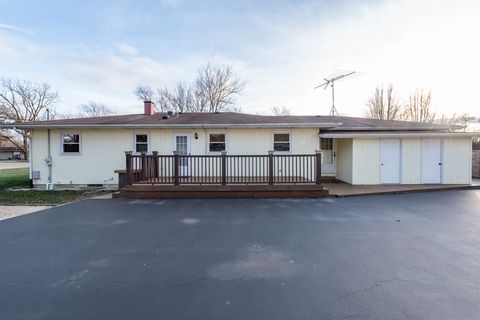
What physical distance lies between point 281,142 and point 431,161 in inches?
240

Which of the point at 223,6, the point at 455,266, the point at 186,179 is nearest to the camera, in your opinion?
the point at 455,266

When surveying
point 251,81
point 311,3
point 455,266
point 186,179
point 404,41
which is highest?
point 251,81

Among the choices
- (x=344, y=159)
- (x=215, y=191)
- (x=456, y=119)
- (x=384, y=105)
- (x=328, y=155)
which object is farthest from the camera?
(x=384, y=105)

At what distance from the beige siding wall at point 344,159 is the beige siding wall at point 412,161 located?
203 cm

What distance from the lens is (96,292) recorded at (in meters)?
2.62

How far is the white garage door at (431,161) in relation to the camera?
10008 millimetres

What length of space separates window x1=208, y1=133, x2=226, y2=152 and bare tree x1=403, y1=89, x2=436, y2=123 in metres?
22.9

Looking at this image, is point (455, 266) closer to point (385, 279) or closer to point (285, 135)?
point (385, 279)

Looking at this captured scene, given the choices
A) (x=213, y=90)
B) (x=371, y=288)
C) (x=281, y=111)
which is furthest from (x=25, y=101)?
(x=371, y=288)

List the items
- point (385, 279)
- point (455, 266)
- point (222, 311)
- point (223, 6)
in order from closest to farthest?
point (222, 311), point (385, 279), point (455, 266), point (223, 6)

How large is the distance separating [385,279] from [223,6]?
1197cm

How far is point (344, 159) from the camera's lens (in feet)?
36.2

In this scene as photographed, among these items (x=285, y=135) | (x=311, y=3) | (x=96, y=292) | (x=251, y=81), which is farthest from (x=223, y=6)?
(x=251, y=81)

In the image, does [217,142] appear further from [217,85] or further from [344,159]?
[217,85]
